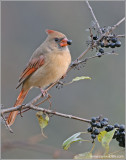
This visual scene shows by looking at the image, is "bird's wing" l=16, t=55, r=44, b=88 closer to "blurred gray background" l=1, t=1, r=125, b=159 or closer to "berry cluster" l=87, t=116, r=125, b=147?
"blurred gray background" l=1, t=1, r=125, b=159

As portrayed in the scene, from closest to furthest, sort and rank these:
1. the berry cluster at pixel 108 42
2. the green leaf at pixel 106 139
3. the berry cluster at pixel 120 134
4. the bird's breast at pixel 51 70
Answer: the green leaf at pixel 106 139 → the berry cluster at pixel 120 134 → the berry cluster at pixel 108 42 → the bird's breast at pixel 51 70

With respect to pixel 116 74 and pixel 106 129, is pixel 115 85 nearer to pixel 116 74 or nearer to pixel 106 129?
pixel 116 74

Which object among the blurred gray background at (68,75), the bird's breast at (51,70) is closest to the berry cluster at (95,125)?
the bird's breast at (51,70)

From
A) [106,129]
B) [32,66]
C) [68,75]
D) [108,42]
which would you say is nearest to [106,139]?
[106,129]

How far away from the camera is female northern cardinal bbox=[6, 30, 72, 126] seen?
3.63 metres

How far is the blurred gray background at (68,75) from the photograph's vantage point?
5.82 meters

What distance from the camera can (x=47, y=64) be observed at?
3684 mm

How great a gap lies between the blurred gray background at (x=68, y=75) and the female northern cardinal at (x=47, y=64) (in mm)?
1355

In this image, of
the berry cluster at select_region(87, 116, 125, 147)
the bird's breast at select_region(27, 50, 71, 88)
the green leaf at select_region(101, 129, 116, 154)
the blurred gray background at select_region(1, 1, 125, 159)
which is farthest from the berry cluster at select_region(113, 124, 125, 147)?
the blurred gray background at select_region(1, 1, 125, 159)

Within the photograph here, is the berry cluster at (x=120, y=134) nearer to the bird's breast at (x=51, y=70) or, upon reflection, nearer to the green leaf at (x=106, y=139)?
the green leaf at (x=106, y=139)

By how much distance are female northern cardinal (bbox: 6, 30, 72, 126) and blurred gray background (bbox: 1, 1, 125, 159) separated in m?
1.36

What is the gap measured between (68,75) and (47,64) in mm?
2490

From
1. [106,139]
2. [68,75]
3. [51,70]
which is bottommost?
[106,139]

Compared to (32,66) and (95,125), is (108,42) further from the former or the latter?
(32,66)
